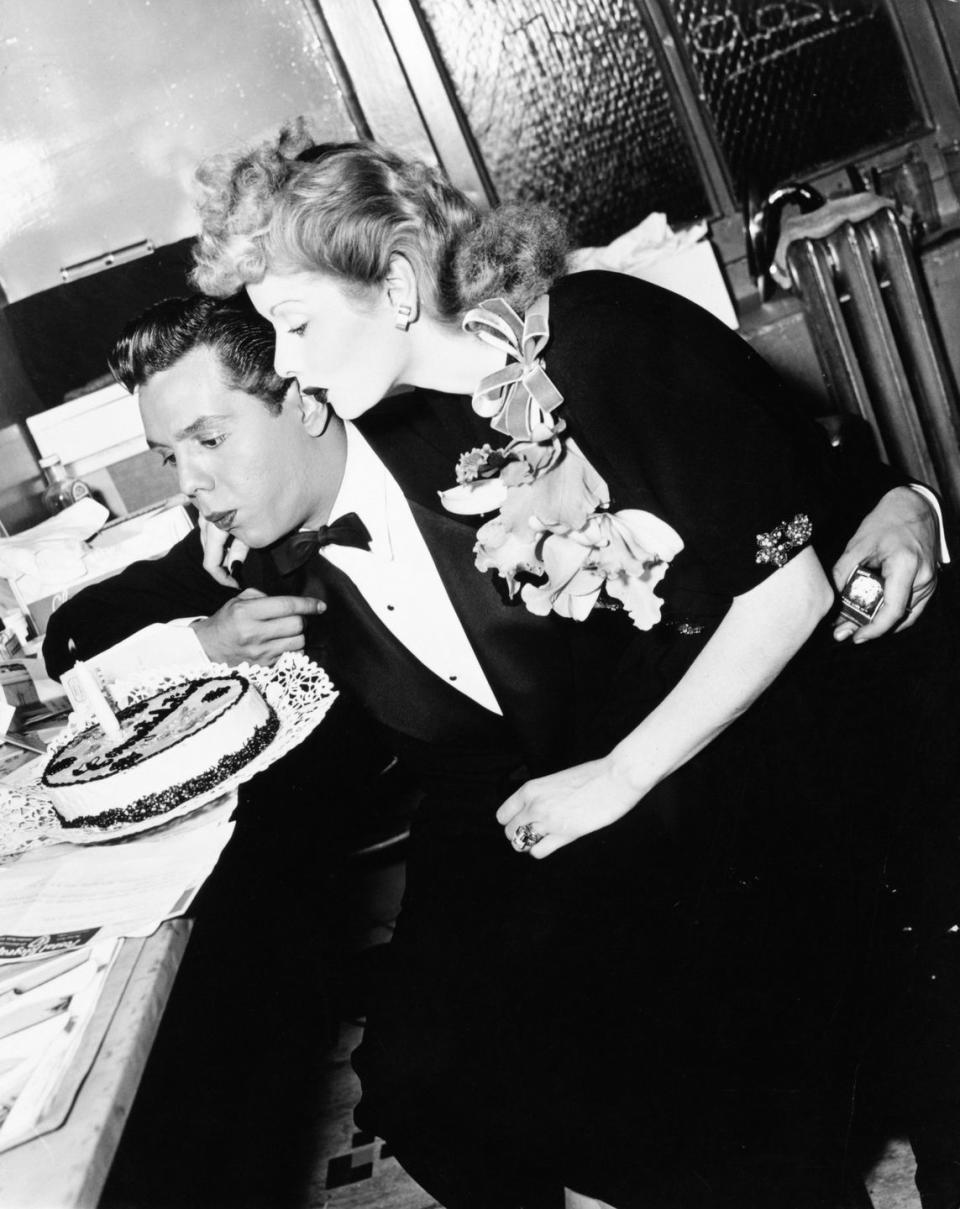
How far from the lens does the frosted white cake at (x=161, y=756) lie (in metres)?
1.45

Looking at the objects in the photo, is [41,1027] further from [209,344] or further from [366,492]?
[209,344]

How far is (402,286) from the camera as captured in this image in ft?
4.74

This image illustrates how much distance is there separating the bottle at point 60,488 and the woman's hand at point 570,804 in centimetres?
199

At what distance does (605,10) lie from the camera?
2934mm

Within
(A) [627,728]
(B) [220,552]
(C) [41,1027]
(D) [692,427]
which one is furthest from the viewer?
(B) [220,552]

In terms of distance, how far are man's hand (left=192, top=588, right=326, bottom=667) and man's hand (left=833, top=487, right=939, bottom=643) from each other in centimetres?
90

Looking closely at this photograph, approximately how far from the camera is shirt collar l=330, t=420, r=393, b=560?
1.70m

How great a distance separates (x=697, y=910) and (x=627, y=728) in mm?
314

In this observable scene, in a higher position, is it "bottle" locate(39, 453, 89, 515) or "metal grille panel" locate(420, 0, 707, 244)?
"metal grille panel" locate(420, 0, 707, 244)

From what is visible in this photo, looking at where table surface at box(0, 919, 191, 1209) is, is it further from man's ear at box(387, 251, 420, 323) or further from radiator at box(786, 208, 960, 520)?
radiator at box(786, 208, 960, 520)

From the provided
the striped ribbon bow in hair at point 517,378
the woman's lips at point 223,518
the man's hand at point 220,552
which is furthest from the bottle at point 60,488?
the striped ribbon bow in hair at point 517,378

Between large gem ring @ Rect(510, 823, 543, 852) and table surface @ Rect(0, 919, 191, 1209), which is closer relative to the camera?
table surface @ Rect(0, 919, 191, 1209)

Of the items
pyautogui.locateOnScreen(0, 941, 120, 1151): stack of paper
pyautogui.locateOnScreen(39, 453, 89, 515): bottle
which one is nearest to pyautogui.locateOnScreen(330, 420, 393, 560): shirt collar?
pyautogui.locateOnScreen(0, 941, 120, 1151): stack of paper

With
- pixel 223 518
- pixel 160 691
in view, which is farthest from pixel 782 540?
pixel 160 691
